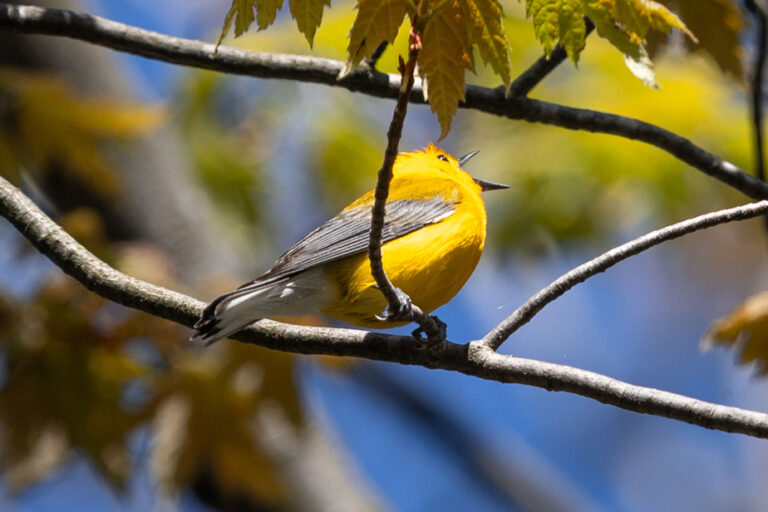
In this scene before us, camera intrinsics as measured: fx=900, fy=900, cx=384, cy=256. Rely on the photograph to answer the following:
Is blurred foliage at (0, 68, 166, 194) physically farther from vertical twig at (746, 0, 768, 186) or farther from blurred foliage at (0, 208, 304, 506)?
vertical twig at (746, 0, 768, 186)

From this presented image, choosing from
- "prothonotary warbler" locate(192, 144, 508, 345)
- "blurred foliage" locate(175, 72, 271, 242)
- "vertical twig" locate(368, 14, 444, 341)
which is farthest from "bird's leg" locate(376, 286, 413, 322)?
"blurred foliage" locate(175, 72, 271, 242)

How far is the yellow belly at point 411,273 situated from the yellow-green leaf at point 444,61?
86cm

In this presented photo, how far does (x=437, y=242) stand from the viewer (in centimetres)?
320

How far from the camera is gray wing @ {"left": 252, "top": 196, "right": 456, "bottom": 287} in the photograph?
3049mm

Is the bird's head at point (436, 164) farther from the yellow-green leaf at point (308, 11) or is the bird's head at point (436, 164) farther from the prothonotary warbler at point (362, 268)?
the yellow-green leaf at point (308, 11)

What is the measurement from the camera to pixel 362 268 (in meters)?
3.06

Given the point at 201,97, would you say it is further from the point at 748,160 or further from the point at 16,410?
the point at 748,160

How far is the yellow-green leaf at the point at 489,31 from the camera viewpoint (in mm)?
2217

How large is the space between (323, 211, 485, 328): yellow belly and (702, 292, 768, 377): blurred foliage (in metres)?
0.98

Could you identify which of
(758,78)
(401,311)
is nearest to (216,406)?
(401,311)

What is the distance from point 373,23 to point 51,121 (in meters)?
3.02

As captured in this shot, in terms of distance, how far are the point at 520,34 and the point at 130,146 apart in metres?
2.71

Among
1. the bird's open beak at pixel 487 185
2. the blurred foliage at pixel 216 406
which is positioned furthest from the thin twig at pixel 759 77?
the blurred foliage at pixel 216 406

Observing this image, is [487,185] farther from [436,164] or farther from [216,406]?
[216,406]
